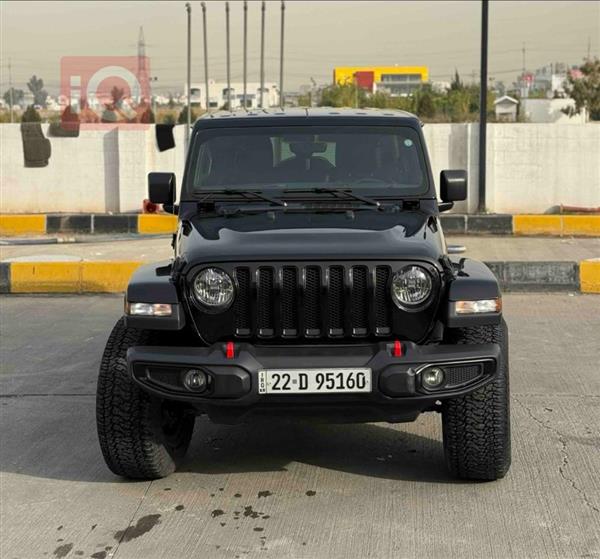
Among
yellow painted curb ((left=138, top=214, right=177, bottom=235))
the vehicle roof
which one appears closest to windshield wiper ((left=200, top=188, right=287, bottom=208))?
the vehicle roof

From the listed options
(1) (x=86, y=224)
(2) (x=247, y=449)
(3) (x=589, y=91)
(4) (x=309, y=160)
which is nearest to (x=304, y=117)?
(4) (x=309, y=160)

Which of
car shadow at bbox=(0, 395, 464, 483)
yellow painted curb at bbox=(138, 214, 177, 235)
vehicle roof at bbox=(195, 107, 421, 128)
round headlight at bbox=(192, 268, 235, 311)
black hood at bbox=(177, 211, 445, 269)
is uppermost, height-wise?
vehicle roof at bbox=(195, 107, 421, 128)

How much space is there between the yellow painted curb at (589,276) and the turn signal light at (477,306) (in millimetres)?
6247

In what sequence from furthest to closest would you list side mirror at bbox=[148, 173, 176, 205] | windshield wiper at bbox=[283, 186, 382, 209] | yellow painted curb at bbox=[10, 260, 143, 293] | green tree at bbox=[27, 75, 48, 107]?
green tree at bbox=[27, 75, 48, 107] → yellow painted curb at bbox=[10, 260, 143, 293] → side mirror at bbox=[148, 173, 176, 205] → windshield wiper at bbox=[283, 186, 382, 209]

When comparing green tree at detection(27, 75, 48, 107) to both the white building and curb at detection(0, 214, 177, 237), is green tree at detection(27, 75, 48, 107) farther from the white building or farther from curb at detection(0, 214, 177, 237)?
curb at detection(0, 214, 177, 237)

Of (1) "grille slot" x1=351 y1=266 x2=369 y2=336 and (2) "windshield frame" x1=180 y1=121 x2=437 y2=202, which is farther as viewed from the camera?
(2) "windshield frame" x1=180 y1=121 x2=437 y2=202

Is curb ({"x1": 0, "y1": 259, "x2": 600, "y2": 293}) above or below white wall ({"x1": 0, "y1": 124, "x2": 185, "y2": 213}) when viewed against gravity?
below

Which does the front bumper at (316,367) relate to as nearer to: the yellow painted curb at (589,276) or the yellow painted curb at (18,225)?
the yellow painted curb at (589,276)

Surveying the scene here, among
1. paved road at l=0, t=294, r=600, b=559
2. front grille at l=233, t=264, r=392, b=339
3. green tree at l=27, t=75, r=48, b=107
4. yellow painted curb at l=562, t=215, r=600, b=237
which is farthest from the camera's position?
green tree at l=27, t=75, r=48, b=107

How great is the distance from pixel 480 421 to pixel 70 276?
7.09 m

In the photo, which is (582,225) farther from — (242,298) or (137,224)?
(242,298)

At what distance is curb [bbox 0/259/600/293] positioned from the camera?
10.6m

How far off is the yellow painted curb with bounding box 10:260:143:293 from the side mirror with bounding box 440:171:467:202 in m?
5.36

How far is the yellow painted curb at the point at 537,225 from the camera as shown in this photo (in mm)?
15328
